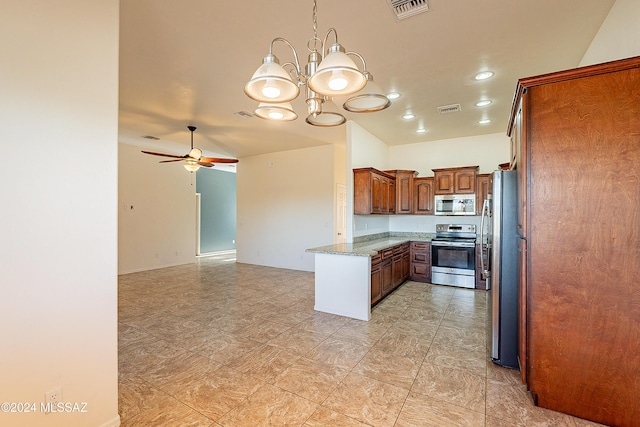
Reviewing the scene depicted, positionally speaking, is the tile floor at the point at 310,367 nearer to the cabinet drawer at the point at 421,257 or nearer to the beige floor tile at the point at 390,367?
the beige floor tile at the point at 390,367

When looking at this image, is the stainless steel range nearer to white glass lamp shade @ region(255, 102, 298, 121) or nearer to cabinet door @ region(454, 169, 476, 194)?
cabinet door @ region(454, 169, 476, 194)

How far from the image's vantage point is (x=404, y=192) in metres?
6.22

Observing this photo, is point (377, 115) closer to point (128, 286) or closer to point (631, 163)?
point (631, 163)

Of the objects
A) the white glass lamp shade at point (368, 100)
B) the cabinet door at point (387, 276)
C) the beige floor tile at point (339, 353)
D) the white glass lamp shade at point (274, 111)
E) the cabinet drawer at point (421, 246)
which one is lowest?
the beige floor tile at point (339, 353)

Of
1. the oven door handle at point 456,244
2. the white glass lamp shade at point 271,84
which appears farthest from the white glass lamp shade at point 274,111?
the oven door handle at point 456,244

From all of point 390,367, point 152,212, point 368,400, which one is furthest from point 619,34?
point 152,212

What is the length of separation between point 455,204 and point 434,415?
180 inches

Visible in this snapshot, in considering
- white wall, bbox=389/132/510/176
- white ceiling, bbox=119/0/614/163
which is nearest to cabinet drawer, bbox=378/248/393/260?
white ceiling, bbox=119/0/614/163

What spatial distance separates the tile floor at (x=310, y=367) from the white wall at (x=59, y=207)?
2.19 feet

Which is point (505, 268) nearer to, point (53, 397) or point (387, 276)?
point (387, 276)

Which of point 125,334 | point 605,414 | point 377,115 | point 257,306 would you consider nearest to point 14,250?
point 125,334

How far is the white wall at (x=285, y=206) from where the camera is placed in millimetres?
7086

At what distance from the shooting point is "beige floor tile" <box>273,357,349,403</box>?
2.27 metres

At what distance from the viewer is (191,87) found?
12.4ft
